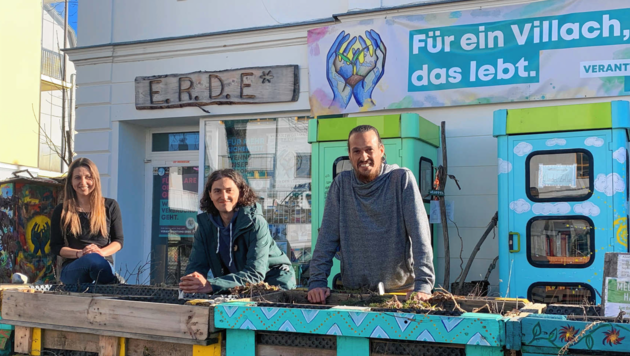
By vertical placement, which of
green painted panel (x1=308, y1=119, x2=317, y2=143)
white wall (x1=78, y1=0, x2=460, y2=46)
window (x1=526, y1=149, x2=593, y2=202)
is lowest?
window (x1=526, y1=149, x2=593, y2=202)

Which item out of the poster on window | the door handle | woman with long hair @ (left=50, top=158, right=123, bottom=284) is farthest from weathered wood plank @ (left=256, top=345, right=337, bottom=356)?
the poster on window

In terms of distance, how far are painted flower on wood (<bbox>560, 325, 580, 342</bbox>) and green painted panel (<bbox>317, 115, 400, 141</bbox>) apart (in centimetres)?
392

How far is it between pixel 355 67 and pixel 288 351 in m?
5.01

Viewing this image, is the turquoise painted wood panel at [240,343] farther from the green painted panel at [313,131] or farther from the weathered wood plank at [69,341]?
the green painted panel at [313,131]

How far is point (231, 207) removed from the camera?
3.98 meters

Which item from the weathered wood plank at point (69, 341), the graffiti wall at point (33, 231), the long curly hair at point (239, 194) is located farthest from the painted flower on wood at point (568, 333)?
the graffiti wall at point (33, 231)

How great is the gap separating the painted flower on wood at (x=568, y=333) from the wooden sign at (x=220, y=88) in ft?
18.8

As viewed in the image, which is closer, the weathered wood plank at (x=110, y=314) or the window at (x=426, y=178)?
the weathered wood plank at (x=110, y=314)

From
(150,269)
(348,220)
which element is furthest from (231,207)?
(150,269)

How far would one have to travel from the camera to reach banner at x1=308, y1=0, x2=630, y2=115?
245 inches

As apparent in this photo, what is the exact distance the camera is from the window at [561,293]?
17.7 ft

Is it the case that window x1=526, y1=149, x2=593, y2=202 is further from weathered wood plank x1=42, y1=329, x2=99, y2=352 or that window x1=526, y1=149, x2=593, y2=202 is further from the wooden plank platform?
weathered wood plank x1=42, y1=329, x2=99, y2=352

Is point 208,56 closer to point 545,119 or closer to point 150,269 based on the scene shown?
point 150,269

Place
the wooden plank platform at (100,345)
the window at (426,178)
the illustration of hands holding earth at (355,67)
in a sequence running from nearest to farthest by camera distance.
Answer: the wooden plank platform at (100,345) < the window at (426,178) < the illustration of hands holding earth at (355,67)
